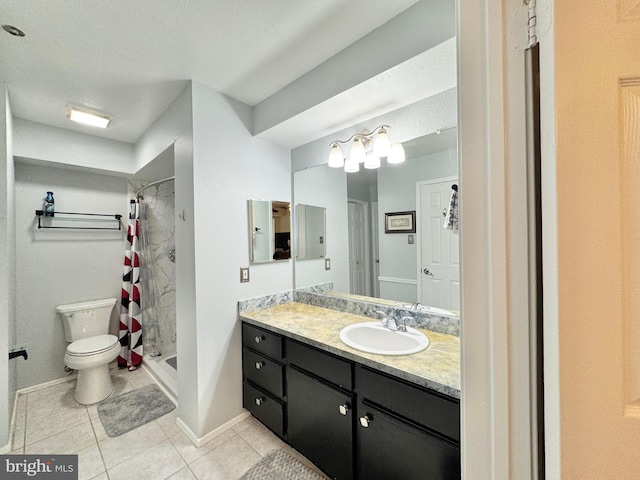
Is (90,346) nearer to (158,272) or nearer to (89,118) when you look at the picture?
(158,272)

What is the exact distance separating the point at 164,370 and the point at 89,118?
2431mm

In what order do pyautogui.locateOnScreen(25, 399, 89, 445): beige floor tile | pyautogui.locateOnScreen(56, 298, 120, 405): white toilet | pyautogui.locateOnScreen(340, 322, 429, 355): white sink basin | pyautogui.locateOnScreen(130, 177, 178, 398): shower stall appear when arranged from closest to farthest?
pyautogui.locateOnScreen(340, 322, 429, 355): white sink basin → pyautogui.locateOnScreen(25, 399, 89, 445): beige floor tile → pyautogui.locateOnScreen(56, 298, 120, 405): white toilet → pyautogui.locateOnScreen(130, 177, 178, 398): shower stall

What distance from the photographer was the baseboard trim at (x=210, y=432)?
66.3 inches

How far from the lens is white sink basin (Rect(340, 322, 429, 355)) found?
1396mm

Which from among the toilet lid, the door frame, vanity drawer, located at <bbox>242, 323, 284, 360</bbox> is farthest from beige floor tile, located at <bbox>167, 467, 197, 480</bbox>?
the door frame

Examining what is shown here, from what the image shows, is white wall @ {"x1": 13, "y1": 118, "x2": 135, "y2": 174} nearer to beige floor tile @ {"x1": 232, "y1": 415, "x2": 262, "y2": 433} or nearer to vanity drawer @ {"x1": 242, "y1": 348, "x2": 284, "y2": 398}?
vanity drawer @ {"x1": 242, "y1": 348, "x2": 284, "y2": 398}

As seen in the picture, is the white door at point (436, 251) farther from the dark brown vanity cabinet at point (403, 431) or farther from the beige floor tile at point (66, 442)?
the beige floor tile at point (66, 442)

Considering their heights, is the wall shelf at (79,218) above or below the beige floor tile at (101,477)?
above

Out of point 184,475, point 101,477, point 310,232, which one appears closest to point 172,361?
point 101,477

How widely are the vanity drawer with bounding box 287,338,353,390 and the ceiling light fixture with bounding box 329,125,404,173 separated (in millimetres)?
1289

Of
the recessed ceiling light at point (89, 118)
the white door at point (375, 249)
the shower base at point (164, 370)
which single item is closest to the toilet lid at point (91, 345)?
the shower base at point (164, 370)

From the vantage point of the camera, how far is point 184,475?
57.7 inches

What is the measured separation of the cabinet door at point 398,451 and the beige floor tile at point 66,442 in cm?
192

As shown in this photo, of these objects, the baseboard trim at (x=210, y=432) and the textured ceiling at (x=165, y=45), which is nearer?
the textured ceiling at (x=165, y=45)
